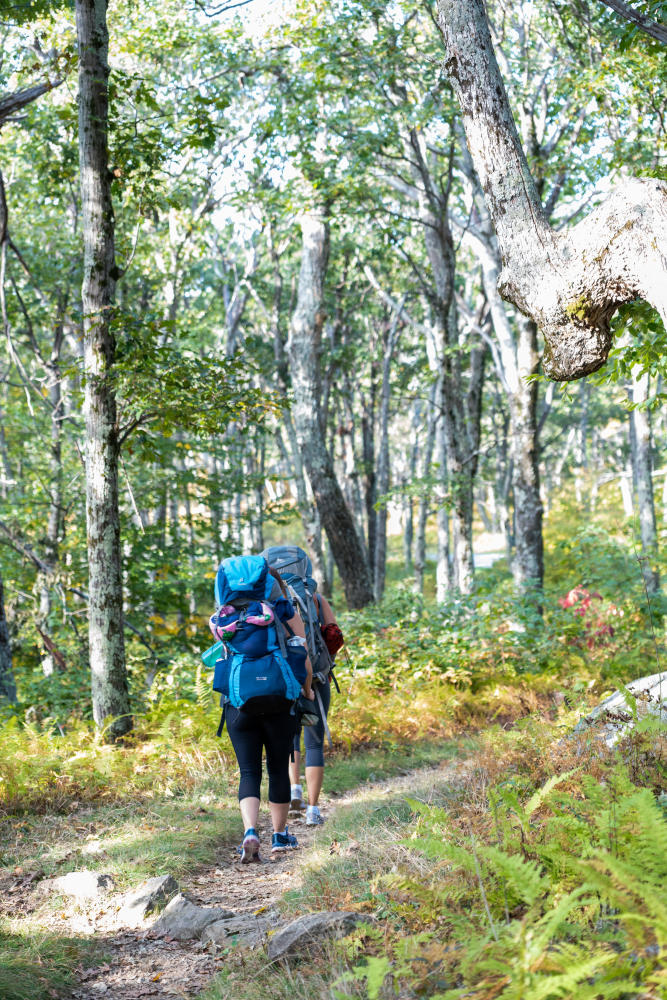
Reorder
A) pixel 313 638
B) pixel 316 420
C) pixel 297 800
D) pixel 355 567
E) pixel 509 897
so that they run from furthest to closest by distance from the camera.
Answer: pixel 355 567 < pixel 316 420 < pixel 297 800 < pixel 313 638 < pixel 509 897

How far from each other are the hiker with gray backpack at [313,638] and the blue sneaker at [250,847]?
3.01 feet

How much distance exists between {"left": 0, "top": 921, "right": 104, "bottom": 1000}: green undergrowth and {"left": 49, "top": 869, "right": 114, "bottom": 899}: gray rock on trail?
1.53 ft

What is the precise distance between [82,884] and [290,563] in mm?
2496

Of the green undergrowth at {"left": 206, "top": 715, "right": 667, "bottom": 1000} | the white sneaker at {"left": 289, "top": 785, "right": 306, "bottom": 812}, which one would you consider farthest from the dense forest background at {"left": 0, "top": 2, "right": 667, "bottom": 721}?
the white sneaker at {"left": 289, "top": 785, "right": 306, "bottom": 812}

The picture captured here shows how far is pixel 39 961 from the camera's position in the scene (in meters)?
3.79

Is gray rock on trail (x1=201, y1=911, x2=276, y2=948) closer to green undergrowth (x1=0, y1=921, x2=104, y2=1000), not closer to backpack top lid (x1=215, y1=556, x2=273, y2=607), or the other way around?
green undergrowth (x1=0, y1=921, x2=104, y2=1000)

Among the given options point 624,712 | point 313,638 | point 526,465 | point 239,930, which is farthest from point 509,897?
point 526,465

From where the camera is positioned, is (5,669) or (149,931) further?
(5,669)

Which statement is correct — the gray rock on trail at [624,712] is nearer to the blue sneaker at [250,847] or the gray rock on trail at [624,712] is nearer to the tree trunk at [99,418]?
the blue sneaker at [250,847]

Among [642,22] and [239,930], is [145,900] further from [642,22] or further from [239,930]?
[642,22]

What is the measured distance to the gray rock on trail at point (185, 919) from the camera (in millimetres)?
4117

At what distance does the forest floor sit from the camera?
12.2 feet

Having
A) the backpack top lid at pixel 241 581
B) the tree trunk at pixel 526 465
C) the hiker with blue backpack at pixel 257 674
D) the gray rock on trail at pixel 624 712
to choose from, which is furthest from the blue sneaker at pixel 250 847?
the tree trunk at pixel 526 465

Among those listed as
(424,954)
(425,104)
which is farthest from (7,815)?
(425,104)
